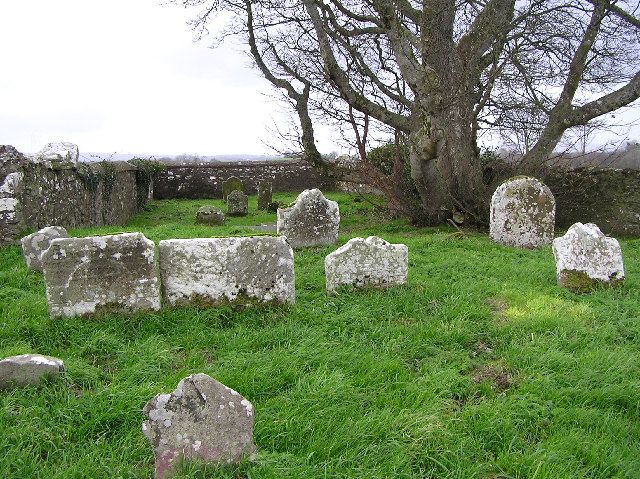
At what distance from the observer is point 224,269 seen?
15.5ft

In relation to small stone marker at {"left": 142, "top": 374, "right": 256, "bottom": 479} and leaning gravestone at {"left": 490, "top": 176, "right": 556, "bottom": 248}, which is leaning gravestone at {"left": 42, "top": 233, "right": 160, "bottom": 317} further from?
leaning gravestone at {"left": 490, "top": 176, "right": 556, "bottom": 248}

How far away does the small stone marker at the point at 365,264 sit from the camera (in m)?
5.56

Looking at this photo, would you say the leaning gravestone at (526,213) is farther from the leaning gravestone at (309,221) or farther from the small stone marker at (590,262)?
the leaning gravestone at (309,221)

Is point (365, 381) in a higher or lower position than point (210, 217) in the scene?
lower

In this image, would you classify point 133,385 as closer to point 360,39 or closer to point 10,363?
point 10,363

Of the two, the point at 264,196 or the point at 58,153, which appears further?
the point at 264,196

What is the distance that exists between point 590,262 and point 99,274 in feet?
19.0

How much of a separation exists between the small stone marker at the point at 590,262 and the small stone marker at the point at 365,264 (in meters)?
2.22

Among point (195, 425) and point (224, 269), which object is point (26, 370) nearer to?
point (195, 425)

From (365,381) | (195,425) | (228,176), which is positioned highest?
(228,176)

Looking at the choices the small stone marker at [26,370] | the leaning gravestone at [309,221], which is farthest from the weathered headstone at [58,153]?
the small stone marker at [26,370]

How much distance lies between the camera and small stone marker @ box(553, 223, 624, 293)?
588 centimetres

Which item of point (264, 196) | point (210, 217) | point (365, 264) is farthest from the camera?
point (264, 196)

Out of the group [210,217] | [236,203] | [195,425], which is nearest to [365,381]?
[195,425]
